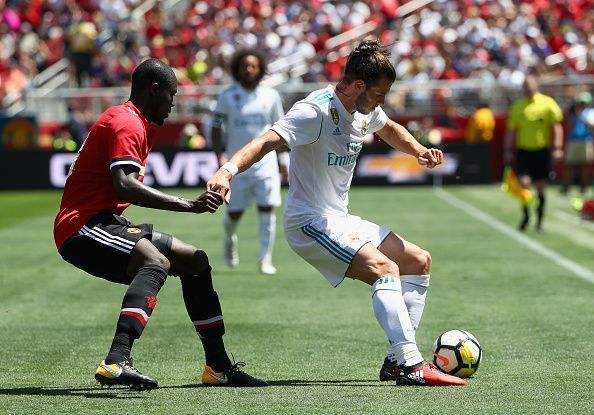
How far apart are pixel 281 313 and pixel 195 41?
78.2 ft

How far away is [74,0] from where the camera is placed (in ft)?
120

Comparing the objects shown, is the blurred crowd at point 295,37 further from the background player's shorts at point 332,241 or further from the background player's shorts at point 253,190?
the background player's shorts at point 332,241

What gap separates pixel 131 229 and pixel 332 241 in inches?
47.8

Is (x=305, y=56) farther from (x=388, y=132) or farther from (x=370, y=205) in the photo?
(x=388, y=132)

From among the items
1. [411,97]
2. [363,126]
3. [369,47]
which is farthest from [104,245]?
[411,97]

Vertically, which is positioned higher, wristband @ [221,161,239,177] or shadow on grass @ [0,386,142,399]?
wristband @ [221,161,239,177]

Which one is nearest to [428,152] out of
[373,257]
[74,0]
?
[373,257]

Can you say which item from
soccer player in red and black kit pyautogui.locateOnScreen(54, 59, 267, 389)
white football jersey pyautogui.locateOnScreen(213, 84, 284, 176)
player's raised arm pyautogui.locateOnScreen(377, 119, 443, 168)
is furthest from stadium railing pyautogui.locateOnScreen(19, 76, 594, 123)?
soccer player in red and black kit pyautogui.locateOnScreen(54, 59, 267, 389)

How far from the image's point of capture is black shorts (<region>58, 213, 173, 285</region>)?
668cm

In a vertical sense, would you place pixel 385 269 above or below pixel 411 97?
below

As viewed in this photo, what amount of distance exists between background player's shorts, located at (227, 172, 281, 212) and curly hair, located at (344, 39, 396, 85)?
20.4 feet

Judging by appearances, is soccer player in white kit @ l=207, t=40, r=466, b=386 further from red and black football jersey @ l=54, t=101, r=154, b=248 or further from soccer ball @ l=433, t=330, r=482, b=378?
red and black football jersey @ l=54, t=101, r=154, b=248

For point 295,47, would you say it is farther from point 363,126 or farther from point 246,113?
point 363,126

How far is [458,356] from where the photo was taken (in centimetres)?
722
